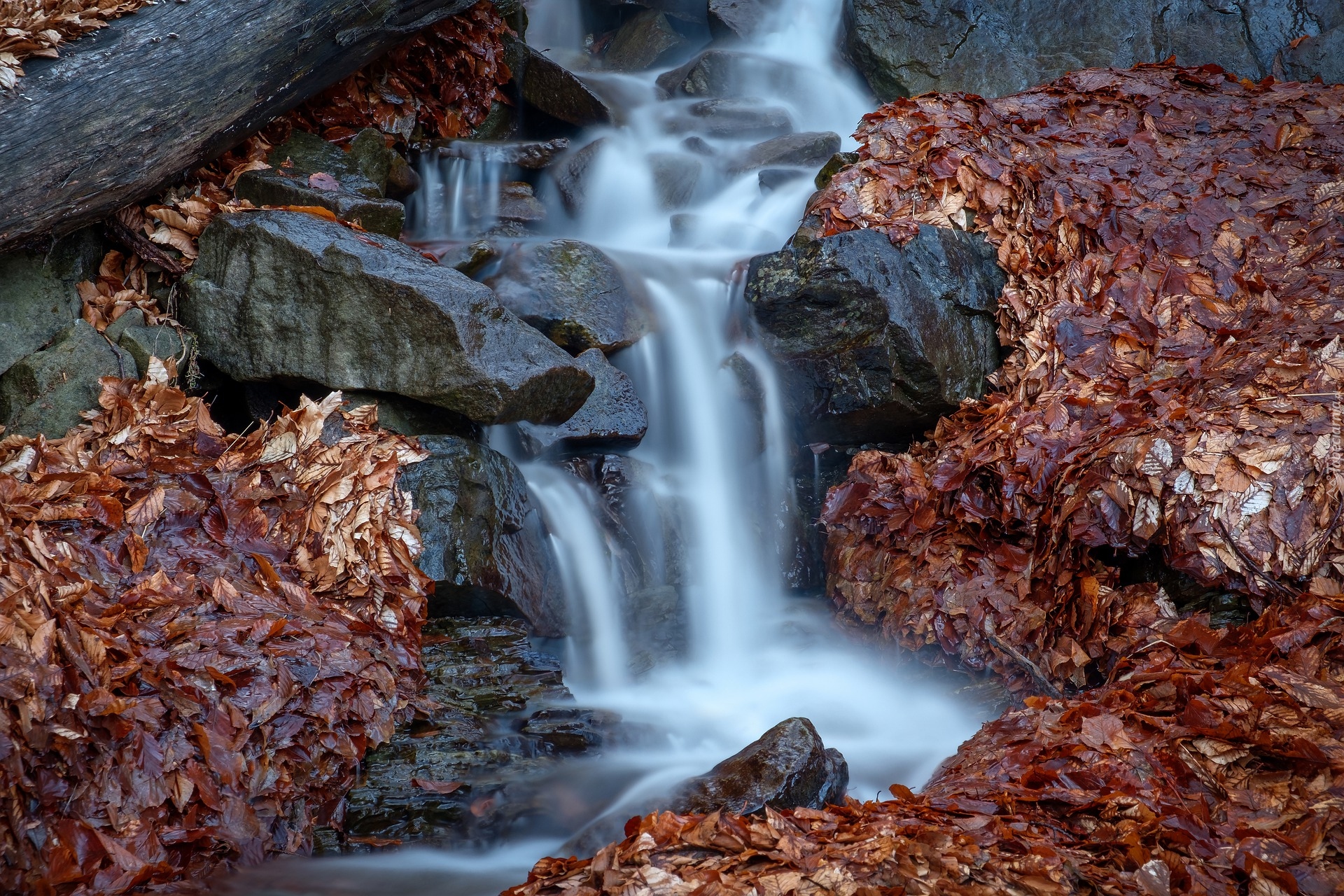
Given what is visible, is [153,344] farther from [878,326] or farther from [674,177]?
[674,177]

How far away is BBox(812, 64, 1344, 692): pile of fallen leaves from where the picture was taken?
11.7ft

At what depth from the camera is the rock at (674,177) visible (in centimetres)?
739

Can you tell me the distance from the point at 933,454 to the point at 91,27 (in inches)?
176

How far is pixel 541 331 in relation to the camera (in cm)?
515

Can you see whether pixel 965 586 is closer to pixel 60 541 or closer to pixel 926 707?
pixel 926 707

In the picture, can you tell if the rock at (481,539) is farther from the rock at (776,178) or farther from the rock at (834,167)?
the rock at (776,178)

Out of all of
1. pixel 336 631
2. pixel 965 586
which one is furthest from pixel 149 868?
pixel 965 586

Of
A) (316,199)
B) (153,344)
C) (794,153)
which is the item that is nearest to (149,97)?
(316,199)

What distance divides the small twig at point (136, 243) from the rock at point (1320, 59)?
8.14m

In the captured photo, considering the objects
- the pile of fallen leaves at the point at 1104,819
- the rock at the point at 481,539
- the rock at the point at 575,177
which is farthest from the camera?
the rock at the point at 575,177

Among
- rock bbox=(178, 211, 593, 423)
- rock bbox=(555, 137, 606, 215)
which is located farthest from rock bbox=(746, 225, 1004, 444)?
rock bbox=(555, 137, 606, 215)

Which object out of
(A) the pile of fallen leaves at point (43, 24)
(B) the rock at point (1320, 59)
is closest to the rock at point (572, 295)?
(A) the pile of fallen leaves at point (43, 24)

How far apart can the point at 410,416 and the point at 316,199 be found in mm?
1521

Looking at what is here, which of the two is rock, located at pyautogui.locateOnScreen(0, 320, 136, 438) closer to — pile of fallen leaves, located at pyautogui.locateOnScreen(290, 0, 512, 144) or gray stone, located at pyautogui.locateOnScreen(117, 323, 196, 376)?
gray stone, located at pyautogui.locateOnScreen(117, 323, 196, 376)
